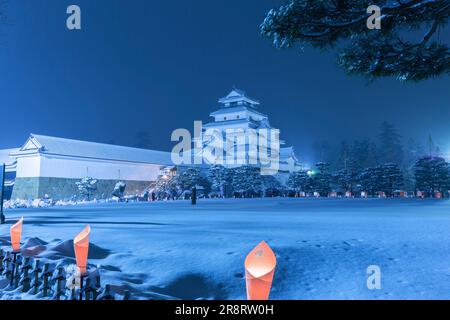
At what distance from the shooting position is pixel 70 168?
2889 centimetres

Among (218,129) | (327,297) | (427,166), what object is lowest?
(327,297)

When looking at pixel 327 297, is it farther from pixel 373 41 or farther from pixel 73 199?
pixel 73 199

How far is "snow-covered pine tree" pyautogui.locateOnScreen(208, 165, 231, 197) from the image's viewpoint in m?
32.5

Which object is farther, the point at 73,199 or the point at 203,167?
→ the point at 203,167

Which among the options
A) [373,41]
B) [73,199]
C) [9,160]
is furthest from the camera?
[9,160]

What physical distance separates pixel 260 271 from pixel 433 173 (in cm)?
3280

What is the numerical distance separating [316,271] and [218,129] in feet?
129

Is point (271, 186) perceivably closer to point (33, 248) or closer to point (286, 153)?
point (286, 153)

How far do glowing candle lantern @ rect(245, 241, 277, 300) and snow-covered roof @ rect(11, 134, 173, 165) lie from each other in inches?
1134

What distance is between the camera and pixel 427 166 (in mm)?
29547

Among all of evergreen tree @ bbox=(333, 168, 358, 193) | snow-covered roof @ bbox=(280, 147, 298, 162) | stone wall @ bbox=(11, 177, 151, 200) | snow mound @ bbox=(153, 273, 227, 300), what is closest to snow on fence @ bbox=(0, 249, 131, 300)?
snow mound @ bbox=(153, 273, 227, 300)
